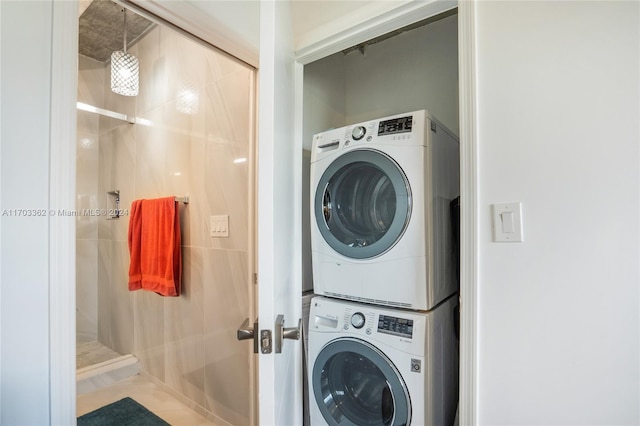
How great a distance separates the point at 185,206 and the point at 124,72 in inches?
34.9

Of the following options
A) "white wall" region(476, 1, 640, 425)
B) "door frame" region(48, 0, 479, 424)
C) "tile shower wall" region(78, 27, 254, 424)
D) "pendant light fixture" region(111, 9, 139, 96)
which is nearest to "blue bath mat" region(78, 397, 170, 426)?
"tile shower wall" region(78, 27, 254, 424)

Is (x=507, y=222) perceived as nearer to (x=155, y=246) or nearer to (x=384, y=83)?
(x=384, y=83)

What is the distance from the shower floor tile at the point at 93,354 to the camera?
6.63 feet

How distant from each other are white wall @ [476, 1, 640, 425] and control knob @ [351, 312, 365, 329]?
44cm

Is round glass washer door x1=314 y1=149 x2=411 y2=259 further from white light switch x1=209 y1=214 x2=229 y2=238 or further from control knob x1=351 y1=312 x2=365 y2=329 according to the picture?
white light switch x1=209 y1=214 x2=229 y2=238

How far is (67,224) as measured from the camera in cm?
84

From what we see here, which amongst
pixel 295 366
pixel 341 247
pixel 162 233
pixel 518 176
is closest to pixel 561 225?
pixel 518 176

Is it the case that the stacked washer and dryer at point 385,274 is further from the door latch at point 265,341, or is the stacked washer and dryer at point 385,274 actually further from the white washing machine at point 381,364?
the door latch at point 265,341

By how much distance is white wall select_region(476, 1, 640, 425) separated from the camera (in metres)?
0.78

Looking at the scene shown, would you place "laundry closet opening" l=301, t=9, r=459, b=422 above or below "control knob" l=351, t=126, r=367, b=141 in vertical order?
above

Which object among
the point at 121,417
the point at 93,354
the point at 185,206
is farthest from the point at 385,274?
the point at 93,354

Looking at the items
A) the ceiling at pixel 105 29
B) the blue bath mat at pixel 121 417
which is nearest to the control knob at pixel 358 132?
the ceiling at pixel 105 29

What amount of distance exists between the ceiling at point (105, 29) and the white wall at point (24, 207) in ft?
4.45

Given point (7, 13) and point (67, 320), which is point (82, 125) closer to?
point (7, 13)
